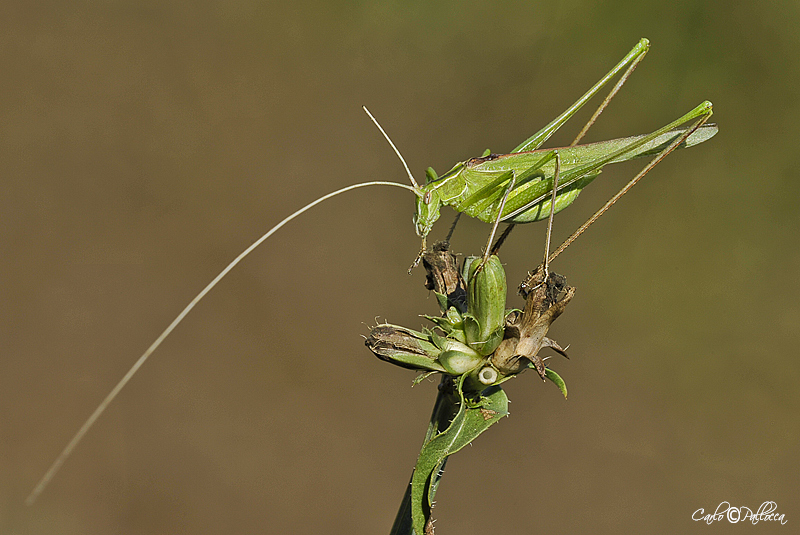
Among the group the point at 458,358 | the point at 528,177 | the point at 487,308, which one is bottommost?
the point at 458,358

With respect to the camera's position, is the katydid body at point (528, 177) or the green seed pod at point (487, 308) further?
the katydid body at point (528, 177)

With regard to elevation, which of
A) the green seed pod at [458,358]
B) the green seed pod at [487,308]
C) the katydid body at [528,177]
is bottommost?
the green seed pod at [458,358]

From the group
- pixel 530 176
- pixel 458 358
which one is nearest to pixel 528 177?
pixel 530 176

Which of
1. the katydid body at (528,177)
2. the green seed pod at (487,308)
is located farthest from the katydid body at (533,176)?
the green seed pod at (487,308)

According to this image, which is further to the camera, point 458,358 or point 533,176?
point 533,176

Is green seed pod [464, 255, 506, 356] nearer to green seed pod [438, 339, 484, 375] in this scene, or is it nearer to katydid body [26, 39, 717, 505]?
green seed pod [438, 339, 484, 375]

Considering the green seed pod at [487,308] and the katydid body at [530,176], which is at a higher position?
the katydid body at [530,176]

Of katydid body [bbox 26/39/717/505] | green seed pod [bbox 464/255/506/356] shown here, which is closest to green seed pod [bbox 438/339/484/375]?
green seed pod [bbox 464/255/506/356]

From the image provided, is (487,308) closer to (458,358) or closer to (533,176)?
(458,358)

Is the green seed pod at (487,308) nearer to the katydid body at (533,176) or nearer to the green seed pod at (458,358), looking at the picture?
the green seed pod at (458,358)
